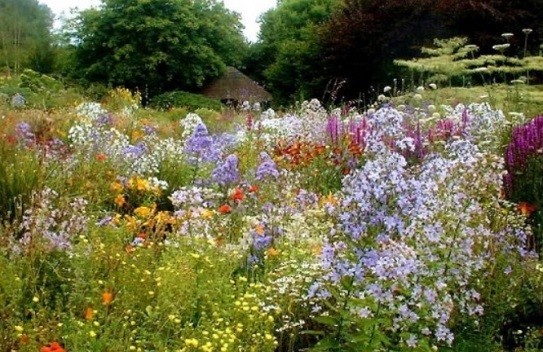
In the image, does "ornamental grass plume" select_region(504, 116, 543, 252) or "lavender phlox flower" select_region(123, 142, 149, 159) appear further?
"lavender phlox flower" select_region(123, 142, 149, 159)

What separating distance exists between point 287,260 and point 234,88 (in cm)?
2839

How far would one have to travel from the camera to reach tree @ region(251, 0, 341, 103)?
2378 cm

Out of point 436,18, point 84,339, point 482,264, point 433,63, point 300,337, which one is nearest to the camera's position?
point 84,339

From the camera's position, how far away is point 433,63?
9.82 m

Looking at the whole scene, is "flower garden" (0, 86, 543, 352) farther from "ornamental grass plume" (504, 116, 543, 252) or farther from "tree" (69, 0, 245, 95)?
"tree" (69, 0, 245, 95)

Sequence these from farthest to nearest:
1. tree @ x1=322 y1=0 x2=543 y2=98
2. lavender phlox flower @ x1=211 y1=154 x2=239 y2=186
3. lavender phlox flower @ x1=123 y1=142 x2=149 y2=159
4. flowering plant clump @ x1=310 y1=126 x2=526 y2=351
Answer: tree @ x1=322 y1=0 x2=543 y2=98
lavender phlox flower @ x1=123 y1=142 x2=149 y2=159
lavender phlox flower @ x1=211 y1=154 x2=239 y2=186
flowering plant clump @ x1=310 y1=126 x2=526 y2=351

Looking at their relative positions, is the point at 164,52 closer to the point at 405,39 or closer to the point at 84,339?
the point at 405,39

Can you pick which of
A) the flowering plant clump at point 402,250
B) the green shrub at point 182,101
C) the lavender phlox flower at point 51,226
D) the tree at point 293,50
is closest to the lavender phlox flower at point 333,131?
the lavender phlox flower at point 51,226

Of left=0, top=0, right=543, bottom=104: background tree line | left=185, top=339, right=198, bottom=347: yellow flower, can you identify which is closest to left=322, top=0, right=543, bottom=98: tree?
left=0, top=0, right=543, bottom=104: background tree line

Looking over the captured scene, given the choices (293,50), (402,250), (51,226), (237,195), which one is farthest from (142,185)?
(293,50)

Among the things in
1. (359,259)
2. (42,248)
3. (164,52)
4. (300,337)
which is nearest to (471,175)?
(359,259)

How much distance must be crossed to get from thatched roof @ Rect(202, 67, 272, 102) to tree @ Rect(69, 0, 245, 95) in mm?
462

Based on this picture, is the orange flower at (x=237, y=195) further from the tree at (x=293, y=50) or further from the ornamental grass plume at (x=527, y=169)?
the tree at (x=293, y=50)

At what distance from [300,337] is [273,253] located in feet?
1.97
